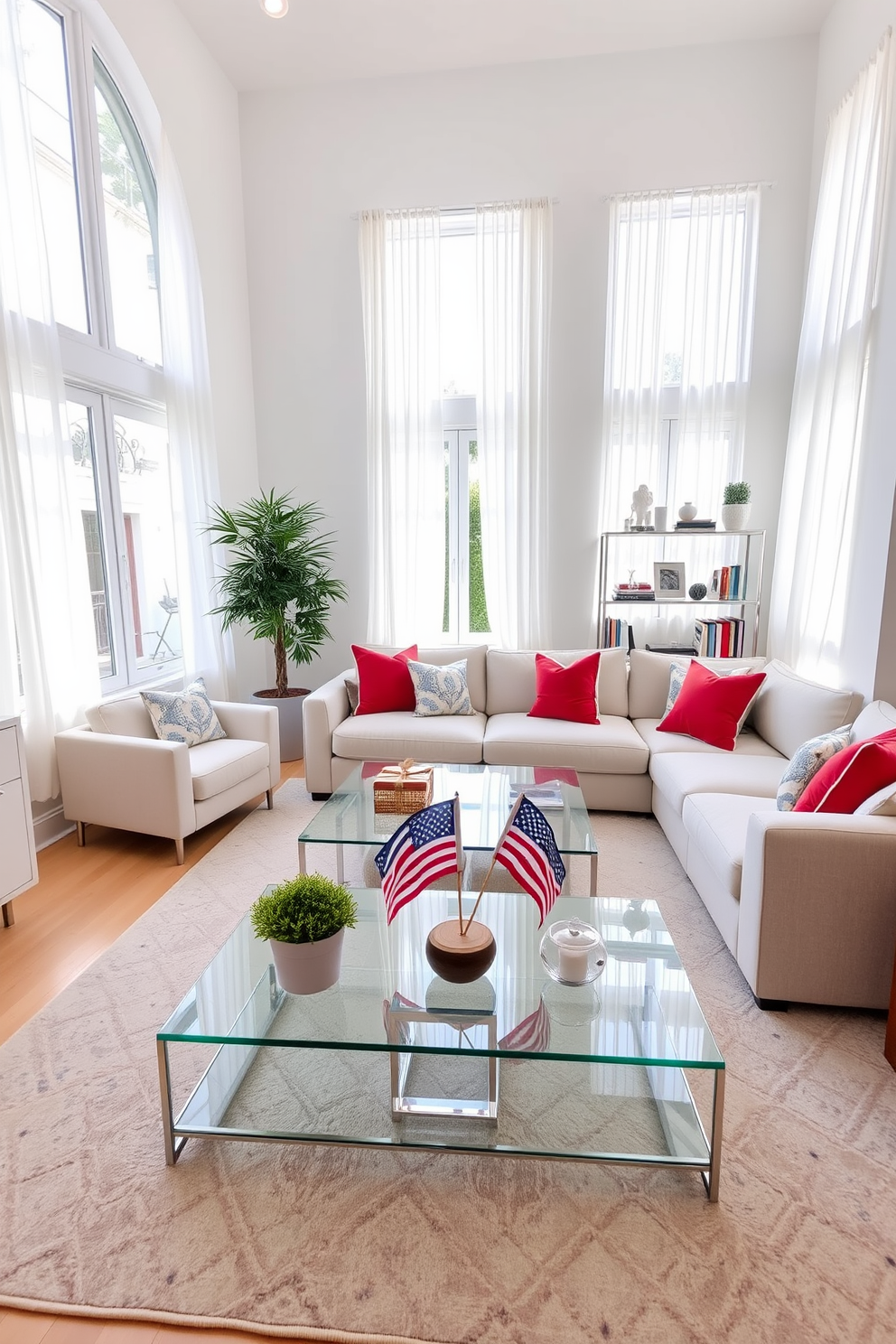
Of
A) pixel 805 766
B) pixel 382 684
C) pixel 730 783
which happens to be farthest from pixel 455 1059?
pixel 382 684

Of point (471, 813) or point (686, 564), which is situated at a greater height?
point (686, 564)

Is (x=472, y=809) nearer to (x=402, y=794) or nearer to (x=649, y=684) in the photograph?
(x=402, y=794)

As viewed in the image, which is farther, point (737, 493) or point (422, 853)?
point (737, 493)

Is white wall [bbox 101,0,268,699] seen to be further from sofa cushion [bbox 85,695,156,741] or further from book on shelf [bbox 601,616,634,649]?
book on shelf [bbox 601,616,634,649]

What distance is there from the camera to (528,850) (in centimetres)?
153

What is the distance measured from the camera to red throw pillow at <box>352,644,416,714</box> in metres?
3.99

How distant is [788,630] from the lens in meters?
3.97

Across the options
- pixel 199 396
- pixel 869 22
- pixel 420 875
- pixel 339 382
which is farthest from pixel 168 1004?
pixel 869 22

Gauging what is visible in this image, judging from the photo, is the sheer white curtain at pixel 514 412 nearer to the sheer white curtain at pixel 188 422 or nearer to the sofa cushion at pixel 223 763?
the sheer white curtain at pixel 188 422

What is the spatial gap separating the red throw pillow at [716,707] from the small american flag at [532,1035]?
219cm

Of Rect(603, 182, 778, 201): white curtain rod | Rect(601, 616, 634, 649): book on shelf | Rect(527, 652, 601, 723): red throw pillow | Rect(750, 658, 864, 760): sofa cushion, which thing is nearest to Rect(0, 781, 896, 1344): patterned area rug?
Rect(750, 658, 864, 760): sofa cushion

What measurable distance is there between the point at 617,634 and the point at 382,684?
1621mm

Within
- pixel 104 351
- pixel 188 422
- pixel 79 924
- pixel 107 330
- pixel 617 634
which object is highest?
pixel 107 330

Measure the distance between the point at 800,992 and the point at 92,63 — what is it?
208 inches
